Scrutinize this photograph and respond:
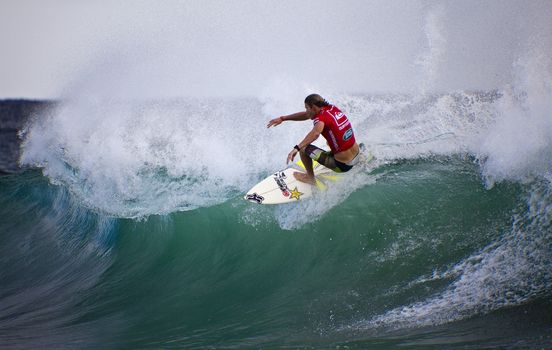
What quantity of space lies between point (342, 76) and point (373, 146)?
958 centimetres

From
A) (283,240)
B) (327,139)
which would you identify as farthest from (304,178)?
(283,240)

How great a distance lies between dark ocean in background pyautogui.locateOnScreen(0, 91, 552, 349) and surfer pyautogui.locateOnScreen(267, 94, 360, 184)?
0.43m

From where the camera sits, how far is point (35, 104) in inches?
682

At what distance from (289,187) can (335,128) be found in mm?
1052

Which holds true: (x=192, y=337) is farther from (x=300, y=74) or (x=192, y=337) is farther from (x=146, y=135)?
(x=300, y=74)

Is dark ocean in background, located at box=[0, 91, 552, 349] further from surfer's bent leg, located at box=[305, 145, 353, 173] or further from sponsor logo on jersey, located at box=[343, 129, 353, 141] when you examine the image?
sponsor logo on jersey, located at box=[343, 129, 353, 141]

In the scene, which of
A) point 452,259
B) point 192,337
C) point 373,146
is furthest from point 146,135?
point 452,259

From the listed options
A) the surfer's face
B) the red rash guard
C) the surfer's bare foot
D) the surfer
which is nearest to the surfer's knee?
the surfer

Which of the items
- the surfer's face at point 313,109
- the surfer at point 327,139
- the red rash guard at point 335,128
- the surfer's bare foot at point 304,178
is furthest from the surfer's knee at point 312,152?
the surfer's face at point 313,109

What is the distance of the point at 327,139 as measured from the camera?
18.7 feet

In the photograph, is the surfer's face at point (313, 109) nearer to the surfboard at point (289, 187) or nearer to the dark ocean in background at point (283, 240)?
the surfboard at point (289, 187)

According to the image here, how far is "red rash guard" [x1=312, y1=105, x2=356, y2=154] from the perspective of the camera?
5457 mm

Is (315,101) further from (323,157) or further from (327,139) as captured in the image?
Answer: (323,157)

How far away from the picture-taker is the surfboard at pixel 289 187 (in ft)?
20.0
